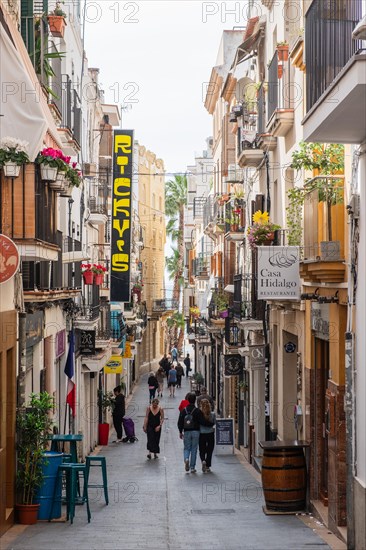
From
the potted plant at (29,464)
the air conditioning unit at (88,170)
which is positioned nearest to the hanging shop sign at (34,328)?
the potted plant at (29,464)

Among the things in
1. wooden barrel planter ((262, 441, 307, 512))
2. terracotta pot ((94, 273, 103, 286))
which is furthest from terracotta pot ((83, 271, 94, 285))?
wooden barrel planter ((262, 441, 307, 512))

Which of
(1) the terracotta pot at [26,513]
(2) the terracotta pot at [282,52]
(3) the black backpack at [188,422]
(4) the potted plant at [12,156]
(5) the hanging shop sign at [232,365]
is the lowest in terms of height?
(1) the terracotta pot at [26,513]

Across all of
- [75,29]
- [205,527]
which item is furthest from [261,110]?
[205,527]

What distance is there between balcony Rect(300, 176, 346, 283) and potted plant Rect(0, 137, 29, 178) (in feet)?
12.8

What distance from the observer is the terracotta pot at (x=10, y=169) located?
13.6 m

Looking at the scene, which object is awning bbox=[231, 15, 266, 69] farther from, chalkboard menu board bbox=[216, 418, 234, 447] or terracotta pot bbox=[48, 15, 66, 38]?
chalkboard menu board bbox=[216, 418, 234, 447]

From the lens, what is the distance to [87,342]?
27.0 metres

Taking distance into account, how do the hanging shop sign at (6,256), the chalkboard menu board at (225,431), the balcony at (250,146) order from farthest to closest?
the chalkboard menu board at (225,431) → the balcony at (250,146) → the hanging shop sign at (6,256)

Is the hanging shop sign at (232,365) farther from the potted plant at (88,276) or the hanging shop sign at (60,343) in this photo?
the hanging shop sign at (60,343)

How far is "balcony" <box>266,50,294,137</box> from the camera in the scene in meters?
18.9

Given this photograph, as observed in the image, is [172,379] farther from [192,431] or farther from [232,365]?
[192,431]

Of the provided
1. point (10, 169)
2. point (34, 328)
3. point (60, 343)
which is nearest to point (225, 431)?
point (60, 343)

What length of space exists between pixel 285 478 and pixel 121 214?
17.0 meters

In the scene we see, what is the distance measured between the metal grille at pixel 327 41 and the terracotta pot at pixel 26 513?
699 centimetres
